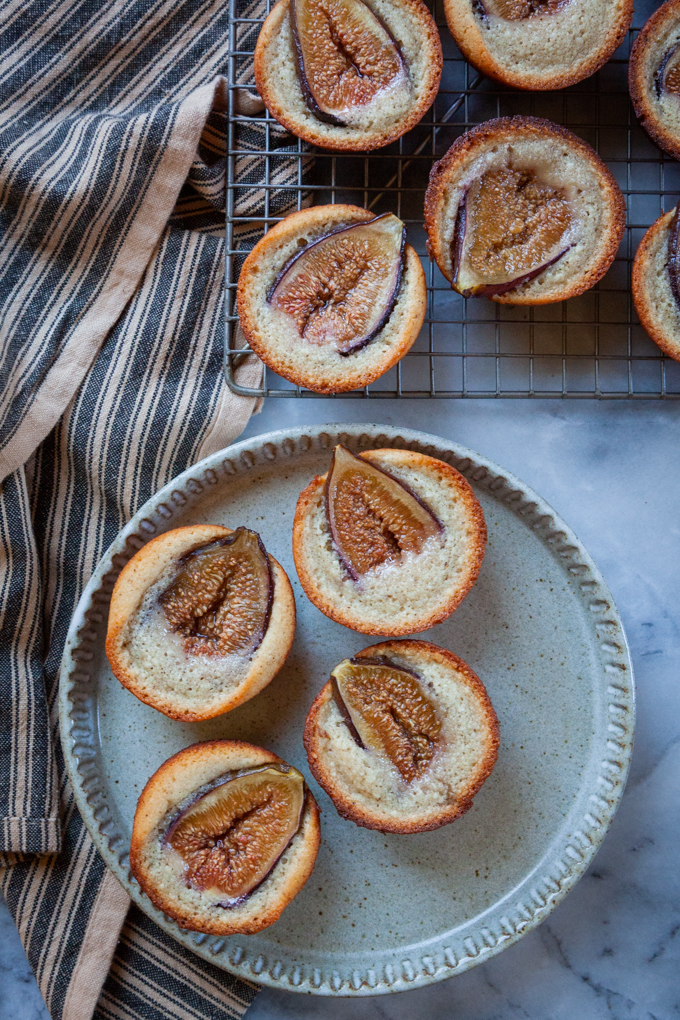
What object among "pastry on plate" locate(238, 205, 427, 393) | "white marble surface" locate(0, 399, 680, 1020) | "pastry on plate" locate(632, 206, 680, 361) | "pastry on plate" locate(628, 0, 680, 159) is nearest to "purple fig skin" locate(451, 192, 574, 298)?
"pastry on plate" locate(238, 205, 427, 393)

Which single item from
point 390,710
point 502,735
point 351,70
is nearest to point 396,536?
point 390,710

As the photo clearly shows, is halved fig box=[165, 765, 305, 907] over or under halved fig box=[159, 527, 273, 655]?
under

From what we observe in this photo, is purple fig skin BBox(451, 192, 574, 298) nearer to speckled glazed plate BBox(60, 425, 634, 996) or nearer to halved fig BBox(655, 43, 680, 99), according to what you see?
speckled glazed plate BBox(60, 425, 634, 996)

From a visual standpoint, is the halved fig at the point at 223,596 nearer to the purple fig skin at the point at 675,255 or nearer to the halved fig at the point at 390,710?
the halved fig at the point at 390,710

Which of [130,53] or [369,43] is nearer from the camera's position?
[369,43]

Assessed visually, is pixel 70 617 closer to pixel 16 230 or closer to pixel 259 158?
pixel 16 230

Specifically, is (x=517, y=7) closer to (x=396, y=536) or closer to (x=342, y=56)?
(x=342, y=56)

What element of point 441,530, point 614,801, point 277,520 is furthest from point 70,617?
point 614,801
